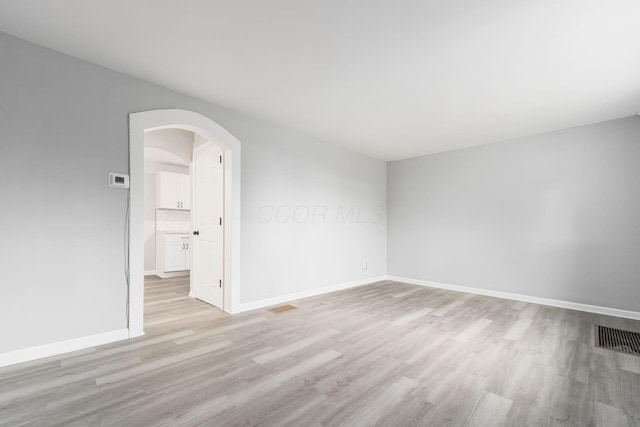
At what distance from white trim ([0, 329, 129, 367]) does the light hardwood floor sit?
0.09 m

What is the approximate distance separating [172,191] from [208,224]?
11.0ft

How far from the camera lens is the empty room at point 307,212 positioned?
1.97 meters

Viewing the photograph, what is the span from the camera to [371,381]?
84.0 inches

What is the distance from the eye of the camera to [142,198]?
301 centimetres

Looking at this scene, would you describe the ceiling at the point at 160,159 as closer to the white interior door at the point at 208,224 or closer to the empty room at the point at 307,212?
the empty room at the point at 307,212

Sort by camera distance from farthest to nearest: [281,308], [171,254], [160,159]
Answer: [160,159], [171,254], [281,308]

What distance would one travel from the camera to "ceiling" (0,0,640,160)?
6.56 feet

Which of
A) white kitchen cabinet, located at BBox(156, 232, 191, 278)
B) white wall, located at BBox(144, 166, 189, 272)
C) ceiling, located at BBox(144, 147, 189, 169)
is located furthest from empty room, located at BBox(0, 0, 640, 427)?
white wall, located at BBox(144, 166, 189, 272)

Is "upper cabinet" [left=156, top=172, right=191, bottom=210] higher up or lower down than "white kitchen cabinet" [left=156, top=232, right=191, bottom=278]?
higher up

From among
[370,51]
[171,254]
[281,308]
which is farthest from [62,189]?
[171,254]

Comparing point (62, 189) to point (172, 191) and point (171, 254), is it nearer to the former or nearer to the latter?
point (171, 254)

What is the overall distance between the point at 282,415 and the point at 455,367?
1473mm

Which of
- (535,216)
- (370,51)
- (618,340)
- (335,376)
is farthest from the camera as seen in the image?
(535,216)

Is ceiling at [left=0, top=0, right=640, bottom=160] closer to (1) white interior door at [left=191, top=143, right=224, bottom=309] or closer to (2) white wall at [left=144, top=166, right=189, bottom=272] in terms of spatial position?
(1) white interior door at [left=191, top=143, right=224, bottom=309]
